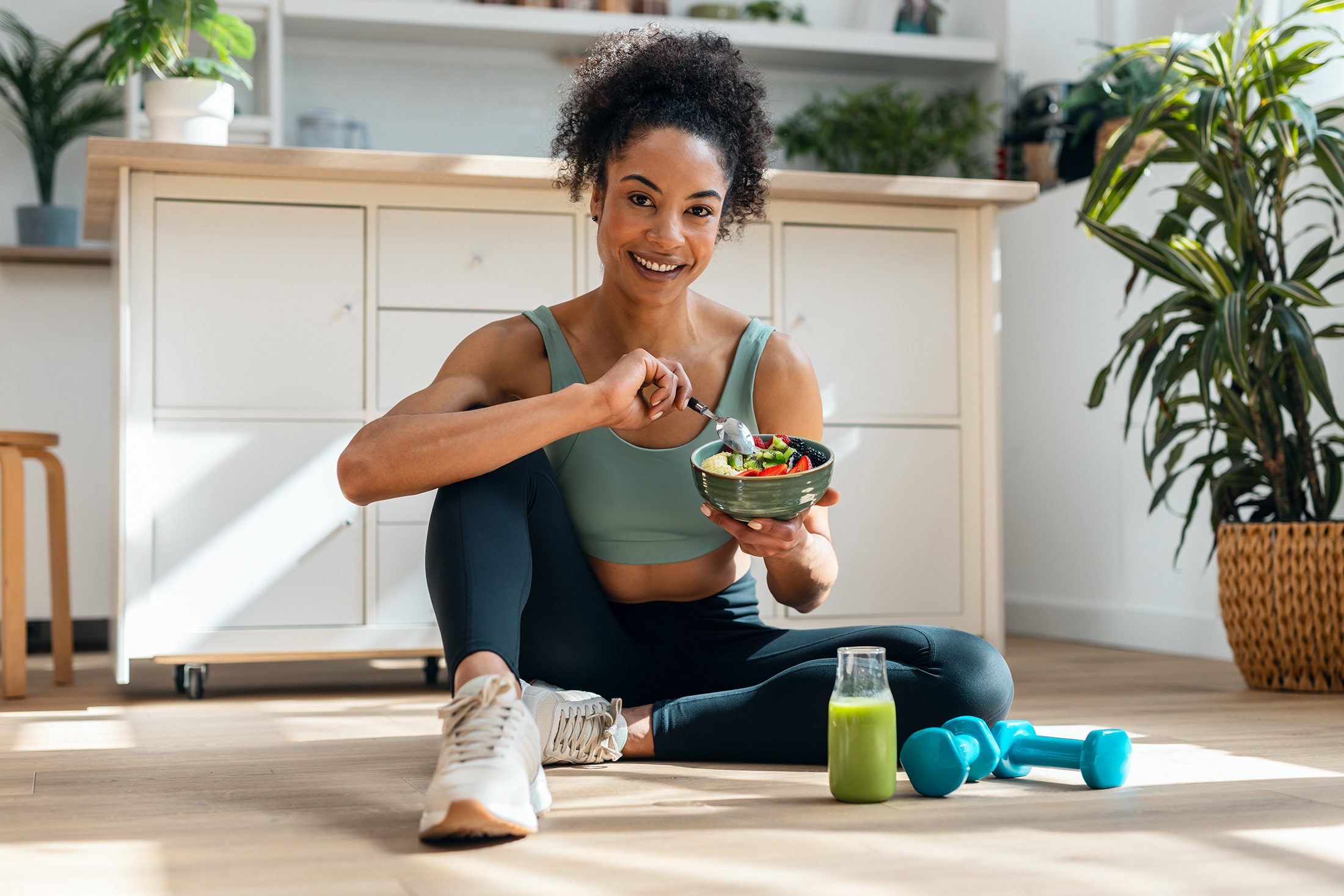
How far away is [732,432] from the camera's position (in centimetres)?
141

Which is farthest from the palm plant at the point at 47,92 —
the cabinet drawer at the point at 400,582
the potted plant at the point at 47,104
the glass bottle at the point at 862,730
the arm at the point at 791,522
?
the glass bottle at the point at 862,730

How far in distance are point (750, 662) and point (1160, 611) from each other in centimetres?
180

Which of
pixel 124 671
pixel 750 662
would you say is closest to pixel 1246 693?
pixel 750 662

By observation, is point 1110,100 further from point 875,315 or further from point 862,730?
point 862,730

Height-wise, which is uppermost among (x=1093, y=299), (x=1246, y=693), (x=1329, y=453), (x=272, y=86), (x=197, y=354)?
(x=272, y=86)

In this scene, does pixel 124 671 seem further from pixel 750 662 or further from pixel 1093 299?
pixel 1093 299

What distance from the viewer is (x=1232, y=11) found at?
3264 millimetres

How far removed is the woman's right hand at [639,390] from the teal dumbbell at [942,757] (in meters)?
0.44

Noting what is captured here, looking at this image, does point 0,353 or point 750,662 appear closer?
point 750,662

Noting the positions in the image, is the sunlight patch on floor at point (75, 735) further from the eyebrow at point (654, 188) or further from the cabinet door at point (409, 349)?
the eyebrow at point (654, 188)

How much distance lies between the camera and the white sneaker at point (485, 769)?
3.57 feet

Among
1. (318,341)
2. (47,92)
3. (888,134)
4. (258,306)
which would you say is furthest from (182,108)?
(888,134)

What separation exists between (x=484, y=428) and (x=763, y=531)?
320mm

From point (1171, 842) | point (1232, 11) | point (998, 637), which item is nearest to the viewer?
point (1171, 842)
